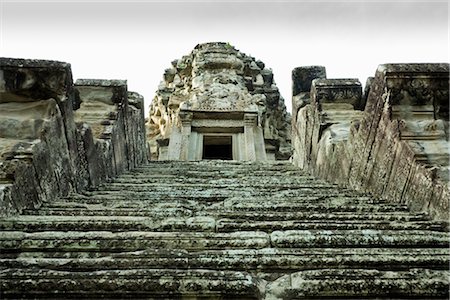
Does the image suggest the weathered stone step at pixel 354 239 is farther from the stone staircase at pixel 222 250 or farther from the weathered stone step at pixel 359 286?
the weathered stone step at pixel 359 286

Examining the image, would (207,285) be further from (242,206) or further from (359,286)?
(242,206)

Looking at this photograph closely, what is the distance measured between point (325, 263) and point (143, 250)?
960mm

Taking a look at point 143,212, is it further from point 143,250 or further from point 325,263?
point 325,263

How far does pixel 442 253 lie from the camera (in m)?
2.54

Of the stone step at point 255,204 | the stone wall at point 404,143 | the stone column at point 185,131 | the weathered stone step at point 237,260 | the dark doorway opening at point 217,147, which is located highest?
the stone wall at point 404,143

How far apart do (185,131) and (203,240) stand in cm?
782

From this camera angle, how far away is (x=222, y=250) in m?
2.62

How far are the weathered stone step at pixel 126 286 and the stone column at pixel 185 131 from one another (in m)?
7.64

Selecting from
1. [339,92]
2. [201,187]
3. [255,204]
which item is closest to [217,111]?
[339,92]

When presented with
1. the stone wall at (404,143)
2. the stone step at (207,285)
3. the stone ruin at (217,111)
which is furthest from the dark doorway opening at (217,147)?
the stone step at (207,285)

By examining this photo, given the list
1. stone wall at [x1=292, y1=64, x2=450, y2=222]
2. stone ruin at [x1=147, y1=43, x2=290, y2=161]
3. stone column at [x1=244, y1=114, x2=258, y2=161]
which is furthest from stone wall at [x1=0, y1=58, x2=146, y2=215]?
stone ruin at [x1=147, y1=43, x2=290, y2=161]

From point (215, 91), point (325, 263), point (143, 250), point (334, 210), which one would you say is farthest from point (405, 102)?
point (215, 91)

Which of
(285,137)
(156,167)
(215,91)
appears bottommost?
(285,137)

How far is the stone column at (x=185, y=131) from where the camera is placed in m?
9.88
